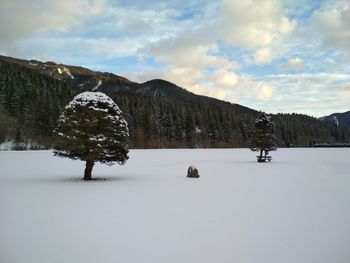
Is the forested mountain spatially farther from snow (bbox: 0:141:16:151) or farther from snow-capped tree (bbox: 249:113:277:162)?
snow-capped tree (bbox: 249:113:277:162)

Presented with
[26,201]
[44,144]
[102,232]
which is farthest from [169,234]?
[44,144]

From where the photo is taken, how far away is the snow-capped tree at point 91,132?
69.6 ft

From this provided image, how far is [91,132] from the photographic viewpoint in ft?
71.4

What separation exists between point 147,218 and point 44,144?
285 feet

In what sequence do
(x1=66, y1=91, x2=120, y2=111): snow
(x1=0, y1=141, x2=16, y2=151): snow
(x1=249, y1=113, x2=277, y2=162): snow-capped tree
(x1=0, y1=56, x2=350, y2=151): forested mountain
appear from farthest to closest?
1. (x1=0, y1=56, x2=350, y2=151): forested mountain
2. (x1=0, y1=141, x2=16, y2=151): snow
3. (x1=249, y1=113, x2=277, y2=162): snow-capped tree
4. (x1=66, y1=91, x2=120, y2=111): snow

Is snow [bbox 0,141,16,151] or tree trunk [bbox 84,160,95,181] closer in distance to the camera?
tree trunk [bbox 84,160,95,181]

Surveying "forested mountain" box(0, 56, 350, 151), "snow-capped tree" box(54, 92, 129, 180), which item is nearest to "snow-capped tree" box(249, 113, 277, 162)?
"snow-capped tree" box(54, 92, 129, 180)

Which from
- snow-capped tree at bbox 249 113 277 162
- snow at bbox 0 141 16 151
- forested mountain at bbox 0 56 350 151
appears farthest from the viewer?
forested mountain at bbox 0 56 350 151

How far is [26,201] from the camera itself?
42.9 ft

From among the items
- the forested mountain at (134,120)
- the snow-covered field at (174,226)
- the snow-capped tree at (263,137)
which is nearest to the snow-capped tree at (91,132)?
the snow-covered field at (174,226)

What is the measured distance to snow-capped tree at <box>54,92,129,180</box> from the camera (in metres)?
21.2

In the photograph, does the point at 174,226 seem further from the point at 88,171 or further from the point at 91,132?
the point at 91,132

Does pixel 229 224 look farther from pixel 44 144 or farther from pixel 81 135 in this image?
pixel 44 144

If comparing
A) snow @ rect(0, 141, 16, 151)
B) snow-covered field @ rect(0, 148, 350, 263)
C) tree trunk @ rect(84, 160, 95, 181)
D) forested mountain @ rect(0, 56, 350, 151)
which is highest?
forested mountain @ rect(0, 56, 350, 151)
